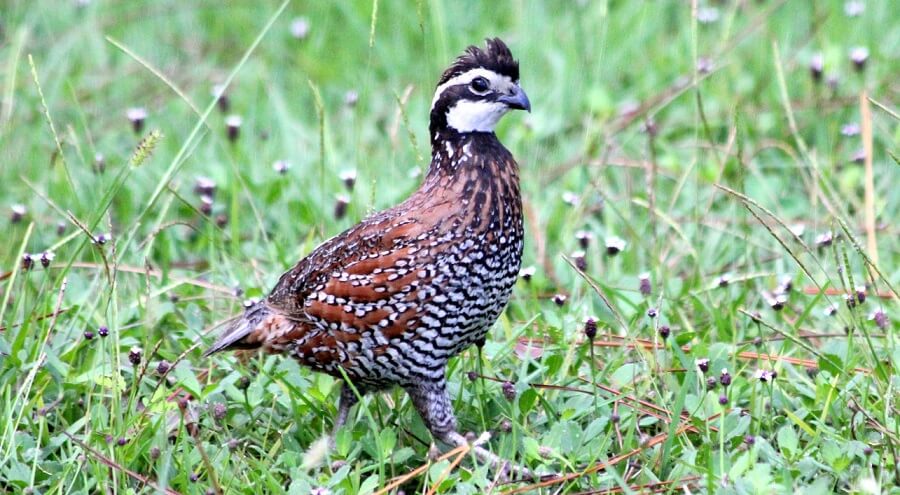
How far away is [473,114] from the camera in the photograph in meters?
4.99

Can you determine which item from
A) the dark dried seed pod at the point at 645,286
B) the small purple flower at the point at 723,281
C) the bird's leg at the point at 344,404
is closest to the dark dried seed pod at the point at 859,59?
the small purple flower at the point at 723,281

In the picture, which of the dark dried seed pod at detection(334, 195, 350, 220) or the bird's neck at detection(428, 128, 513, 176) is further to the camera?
the dark dried seed pod at detection(334, 195, 350, 220)

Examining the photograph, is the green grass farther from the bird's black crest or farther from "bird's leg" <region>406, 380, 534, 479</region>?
the bird's black crest

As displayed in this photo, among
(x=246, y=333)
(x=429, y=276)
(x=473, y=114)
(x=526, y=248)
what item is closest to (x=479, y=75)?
(x=473, y=114)

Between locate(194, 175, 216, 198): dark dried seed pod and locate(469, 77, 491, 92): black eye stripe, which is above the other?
locate(469, 77, 491, 92): black eye stripe

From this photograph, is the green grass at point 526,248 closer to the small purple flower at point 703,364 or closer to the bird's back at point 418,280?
the small purple flower at point 703,364

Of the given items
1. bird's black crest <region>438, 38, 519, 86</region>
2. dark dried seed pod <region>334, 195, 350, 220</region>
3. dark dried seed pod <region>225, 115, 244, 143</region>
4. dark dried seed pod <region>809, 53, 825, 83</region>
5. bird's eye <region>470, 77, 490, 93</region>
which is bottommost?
dark dried seed pod <region>334, 195, 350, 220</region>

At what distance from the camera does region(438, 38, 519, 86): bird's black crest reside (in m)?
4.98

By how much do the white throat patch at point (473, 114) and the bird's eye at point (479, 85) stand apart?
0.05 m

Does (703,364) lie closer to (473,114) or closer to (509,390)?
(509,390)

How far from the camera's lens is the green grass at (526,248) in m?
4.68

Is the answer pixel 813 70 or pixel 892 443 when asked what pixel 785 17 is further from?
pixel 892 443

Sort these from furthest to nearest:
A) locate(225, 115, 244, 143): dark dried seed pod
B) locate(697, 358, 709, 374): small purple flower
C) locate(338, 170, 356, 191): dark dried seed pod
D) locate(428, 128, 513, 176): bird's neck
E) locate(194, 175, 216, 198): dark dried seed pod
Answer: locate(225, 115, 244, 143): dark dried seed pod
locate(194, 175, 216, 198): dark dried seed pod
locate(338, 170, 356, 191): dark dried seed pod
locate(428, 128, 513, 176): bird's neck
locate(697, 358, 709, 374): small purple flower

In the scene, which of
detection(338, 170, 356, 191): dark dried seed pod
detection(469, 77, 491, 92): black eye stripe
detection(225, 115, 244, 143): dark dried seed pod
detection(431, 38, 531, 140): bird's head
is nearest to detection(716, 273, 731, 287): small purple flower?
detection(431, 38, 531, 140): bird's head
